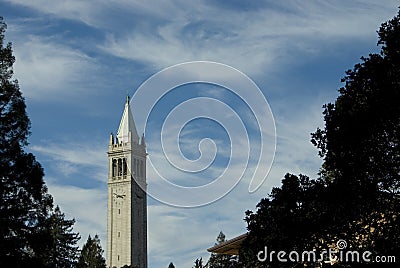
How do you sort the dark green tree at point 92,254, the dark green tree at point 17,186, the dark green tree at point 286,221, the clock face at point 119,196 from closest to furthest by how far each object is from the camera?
the dark green tree at point 286,221
the dark green tree at point 17,186
the dark green tree at point 92,254
the clock face at point 119,196

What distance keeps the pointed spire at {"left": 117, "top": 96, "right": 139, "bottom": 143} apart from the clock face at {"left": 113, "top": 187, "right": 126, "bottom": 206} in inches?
347

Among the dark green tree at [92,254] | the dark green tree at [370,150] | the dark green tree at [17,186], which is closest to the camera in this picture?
the dark green tree at [370,150]

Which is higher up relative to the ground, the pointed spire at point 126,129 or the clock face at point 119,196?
the pointed spire at point 126,129

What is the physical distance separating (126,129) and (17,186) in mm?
83860

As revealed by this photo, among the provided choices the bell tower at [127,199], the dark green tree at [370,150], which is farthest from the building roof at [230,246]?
the bell tower at [127,199]

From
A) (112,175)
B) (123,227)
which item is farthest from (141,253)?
(112,175)

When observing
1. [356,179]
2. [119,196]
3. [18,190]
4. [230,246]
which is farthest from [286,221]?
[119,196]

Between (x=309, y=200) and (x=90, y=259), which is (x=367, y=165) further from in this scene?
(x=90, y=259)

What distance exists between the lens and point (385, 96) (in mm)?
15664

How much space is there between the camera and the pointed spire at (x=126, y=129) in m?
104

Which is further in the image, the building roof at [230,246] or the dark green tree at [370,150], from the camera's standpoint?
the building roof at [230,246]

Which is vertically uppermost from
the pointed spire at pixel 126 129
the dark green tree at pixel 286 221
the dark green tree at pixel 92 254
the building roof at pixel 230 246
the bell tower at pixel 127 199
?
the pointed spire at pixel 126 129

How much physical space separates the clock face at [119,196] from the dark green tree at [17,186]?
83.5 meters

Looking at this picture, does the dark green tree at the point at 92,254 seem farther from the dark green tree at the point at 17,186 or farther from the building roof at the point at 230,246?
the dark green tree at the point at 17,186
